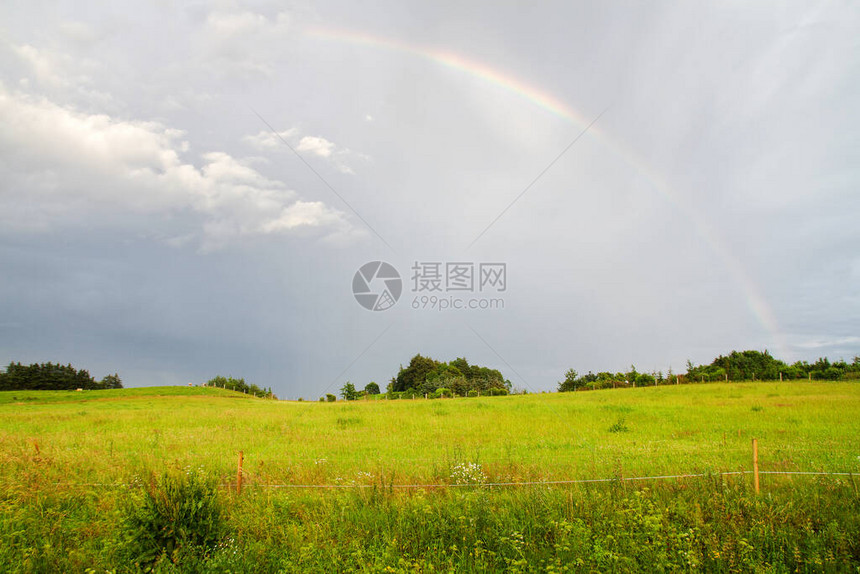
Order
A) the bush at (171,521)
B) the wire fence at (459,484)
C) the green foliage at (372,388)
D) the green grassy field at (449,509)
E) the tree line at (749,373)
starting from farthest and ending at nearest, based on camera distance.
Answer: the green foliage at (372,388), the tree line at (749,373), the wire fence at (459,484), the bush at (171,521), the green grassy field at (449,509)

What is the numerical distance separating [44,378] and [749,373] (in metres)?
101

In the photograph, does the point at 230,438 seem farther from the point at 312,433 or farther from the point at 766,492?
the point at 766,492

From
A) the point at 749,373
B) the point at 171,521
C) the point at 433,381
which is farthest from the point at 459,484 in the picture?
the point at 433,381

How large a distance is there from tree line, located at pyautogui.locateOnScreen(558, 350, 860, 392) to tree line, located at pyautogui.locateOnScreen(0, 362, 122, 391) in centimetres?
7997

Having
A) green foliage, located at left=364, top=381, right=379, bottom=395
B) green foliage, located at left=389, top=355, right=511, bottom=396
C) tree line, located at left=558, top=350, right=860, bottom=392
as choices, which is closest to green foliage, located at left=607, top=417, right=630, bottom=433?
tree line, located at left=558, top=350, right=860, bottom=392

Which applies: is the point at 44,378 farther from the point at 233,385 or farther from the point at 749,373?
the point at 749,373

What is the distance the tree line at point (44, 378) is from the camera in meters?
74.9

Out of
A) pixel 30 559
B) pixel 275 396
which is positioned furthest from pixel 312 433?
pixel 275 396

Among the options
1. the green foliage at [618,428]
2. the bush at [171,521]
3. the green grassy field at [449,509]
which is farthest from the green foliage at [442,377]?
the bush at [171,521]

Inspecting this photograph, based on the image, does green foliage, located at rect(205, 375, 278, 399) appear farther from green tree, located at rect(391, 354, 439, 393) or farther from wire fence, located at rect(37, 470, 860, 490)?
wire fence, located at rect(37, 470, 860, 490)

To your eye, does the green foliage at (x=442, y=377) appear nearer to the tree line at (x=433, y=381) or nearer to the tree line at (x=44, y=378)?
the tree line at (x=433, y=381)

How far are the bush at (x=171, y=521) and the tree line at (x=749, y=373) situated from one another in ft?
175

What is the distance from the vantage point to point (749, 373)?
54844 millimetres

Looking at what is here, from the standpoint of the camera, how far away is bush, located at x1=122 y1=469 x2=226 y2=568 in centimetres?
732
